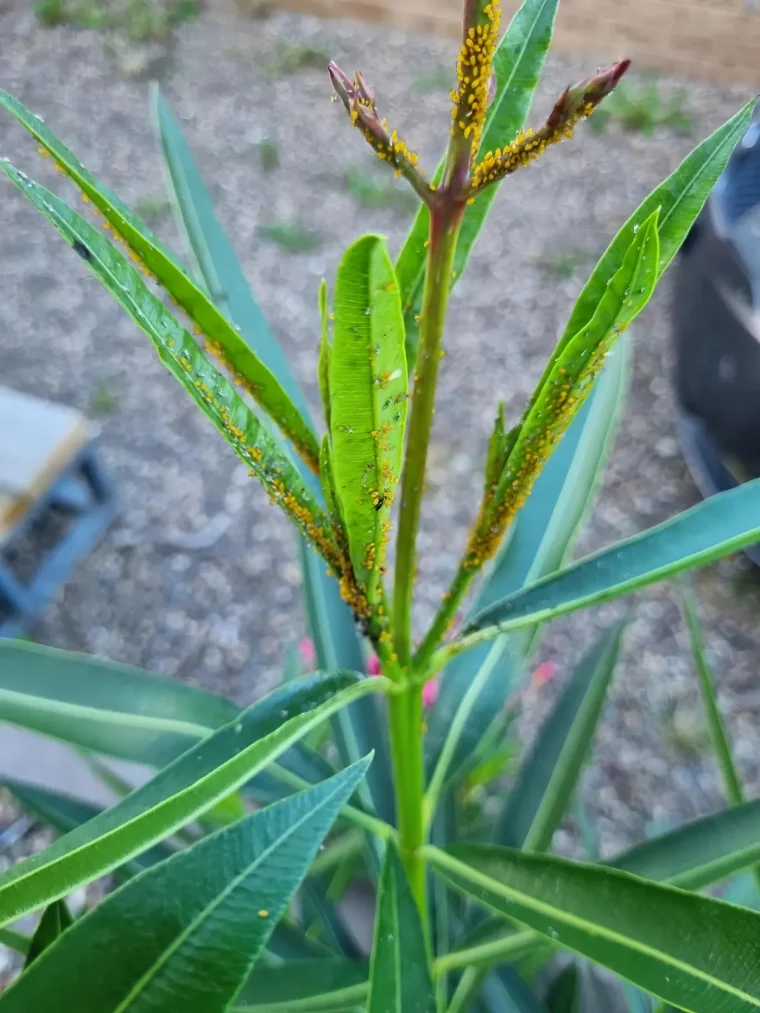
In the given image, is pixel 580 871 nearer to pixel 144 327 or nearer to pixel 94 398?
pixel 144 327

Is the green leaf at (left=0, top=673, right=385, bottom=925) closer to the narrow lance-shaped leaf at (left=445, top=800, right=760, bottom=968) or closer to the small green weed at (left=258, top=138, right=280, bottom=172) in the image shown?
the narrow lance-shaped leaf at (left=445, top=800, right=760, bottom=968)

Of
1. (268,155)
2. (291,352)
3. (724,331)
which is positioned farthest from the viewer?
(268,155)

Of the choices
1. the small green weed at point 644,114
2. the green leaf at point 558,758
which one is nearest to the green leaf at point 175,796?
the green leaf at point 558,758

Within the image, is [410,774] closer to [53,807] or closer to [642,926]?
[642,926]

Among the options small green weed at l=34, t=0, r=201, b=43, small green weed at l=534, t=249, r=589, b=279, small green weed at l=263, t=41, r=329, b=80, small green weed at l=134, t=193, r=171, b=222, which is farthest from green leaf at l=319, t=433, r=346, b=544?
→ small green weed at l=34, t=0, r=201, b=43

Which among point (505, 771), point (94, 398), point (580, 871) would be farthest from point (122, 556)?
point (580, 871)

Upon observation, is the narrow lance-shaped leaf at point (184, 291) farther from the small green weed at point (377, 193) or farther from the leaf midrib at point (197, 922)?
the small green weed at point (377, 193)

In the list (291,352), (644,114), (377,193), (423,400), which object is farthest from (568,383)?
(644,114)
